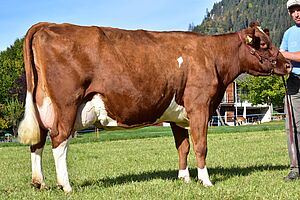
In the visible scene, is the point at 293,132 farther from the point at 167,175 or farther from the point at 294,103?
the point at 167,175

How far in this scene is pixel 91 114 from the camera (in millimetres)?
8156

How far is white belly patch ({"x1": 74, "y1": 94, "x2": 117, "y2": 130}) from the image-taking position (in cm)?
807

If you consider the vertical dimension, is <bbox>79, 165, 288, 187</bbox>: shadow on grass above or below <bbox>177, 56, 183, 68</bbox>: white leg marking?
below

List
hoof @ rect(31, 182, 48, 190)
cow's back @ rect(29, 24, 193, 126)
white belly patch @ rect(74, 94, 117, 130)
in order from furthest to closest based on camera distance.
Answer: hoof @ rect(31, 182, 48, 190) → white belly patch @ rect(74, 94, 117, 130) → cow's back @ rect(29, 24, 193, 126)

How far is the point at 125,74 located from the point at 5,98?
70954 millimetres

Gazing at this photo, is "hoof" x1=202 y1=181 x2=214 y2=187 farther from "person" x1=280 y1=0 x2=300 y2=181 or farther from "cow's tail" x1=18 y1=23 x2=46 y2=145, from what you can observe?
"cow's tail" x1=18 y1=23 x2=46 y2=145

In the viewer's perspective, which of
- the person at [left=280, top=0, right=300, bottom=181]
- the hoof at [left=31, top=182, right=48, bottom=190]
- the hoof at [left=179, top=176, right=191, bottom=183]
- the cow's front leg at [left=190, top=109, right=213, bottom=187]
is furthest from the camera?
the person at [left=280, top=0, right=300, bottom=181]

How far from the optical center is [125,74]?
26.8ft

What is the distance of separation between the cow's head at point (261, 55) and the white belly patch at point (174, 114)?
5.54ft

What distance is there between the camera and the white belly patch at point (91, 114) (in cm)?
807

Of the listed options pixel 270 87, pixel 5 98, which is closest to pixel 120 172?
pixel 5 98

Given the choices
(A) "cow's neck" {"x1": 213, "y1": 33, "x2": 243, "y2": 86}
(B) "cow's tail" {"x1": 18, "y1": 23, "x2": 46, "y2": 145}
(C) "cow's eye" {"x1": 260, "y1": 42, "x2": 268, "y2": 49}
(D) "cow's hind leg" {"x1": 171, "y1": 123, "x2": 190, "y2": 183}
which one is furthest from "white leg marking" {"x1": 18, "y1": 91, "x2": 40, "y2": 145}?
(C) "cow's eye" {"x1": 260, "y1": 42, "x2": 268, "y2": 49}

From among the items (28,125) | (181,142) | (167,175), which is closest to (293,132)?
(181,142)

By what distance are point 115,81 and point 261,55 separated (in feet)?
10.3
